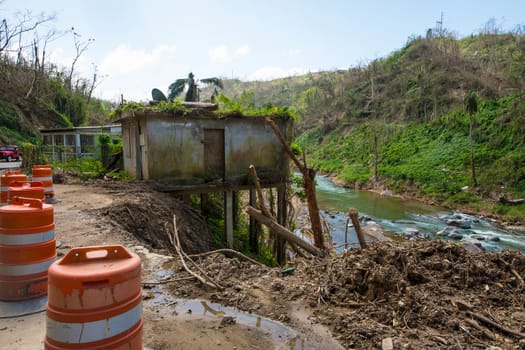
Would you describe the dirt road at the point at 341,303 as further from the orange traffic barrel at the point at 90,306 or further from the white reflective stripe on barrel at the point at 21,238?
the orange traffic barrel at the point at 90,306

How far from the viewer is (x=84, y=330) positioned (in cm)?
216

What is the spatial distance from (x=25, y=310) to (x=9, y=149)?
83.6 ft

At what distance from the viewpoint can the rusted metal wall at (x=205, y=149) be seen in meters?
11.3

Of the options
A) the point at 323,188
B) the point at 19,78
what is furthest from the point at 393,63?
the point at 19,78

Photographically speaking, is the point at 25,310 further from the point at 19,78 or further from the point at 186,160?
the point at 19,78

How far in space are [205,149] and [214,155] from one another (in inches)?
14.6

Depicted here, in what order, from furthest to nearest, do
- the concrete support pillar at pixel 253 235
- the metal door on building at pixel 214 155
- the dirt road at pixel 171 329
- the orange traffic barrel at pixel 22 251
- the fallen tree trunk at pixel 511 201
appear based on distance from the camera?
the fallen tree trunk at pixel 511 201 → the concrete support pillar at pixel 253 235 → the metal door on building at pixel 214 155 → the orange traffic barrel at pixel 22 251 → the dirt road at pixel 171 329

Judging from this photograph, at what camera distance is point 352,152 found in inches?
1571

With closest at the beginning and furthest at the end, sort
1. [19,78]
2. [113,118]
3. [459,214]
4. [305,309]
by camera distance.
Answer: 1. [305,309]
2. [113,118]
3. [459,214]
4. [19,78]

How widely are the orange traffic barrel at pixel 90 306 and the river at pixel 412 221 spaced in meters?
13.3

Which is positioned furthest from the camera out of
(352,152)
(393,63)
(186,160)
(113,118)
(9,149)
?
(393,63)

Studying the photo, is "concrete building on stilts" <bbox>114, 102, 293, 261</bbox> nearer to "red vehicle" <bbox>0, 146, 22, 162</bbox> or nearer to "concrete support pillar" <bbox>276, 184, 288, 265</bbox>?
"concrete support pillar" <bbox>276, 184, 288, 265</bbox>

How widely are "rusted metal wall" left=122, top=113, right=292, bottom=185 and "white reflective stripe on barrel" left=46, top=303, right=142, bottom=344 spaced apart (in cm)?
946

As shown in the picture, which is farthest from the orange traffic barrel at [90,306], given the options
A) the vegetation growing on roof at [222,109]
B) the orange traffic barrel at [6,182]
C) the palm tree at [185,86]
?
the palm tree at [185,86]
